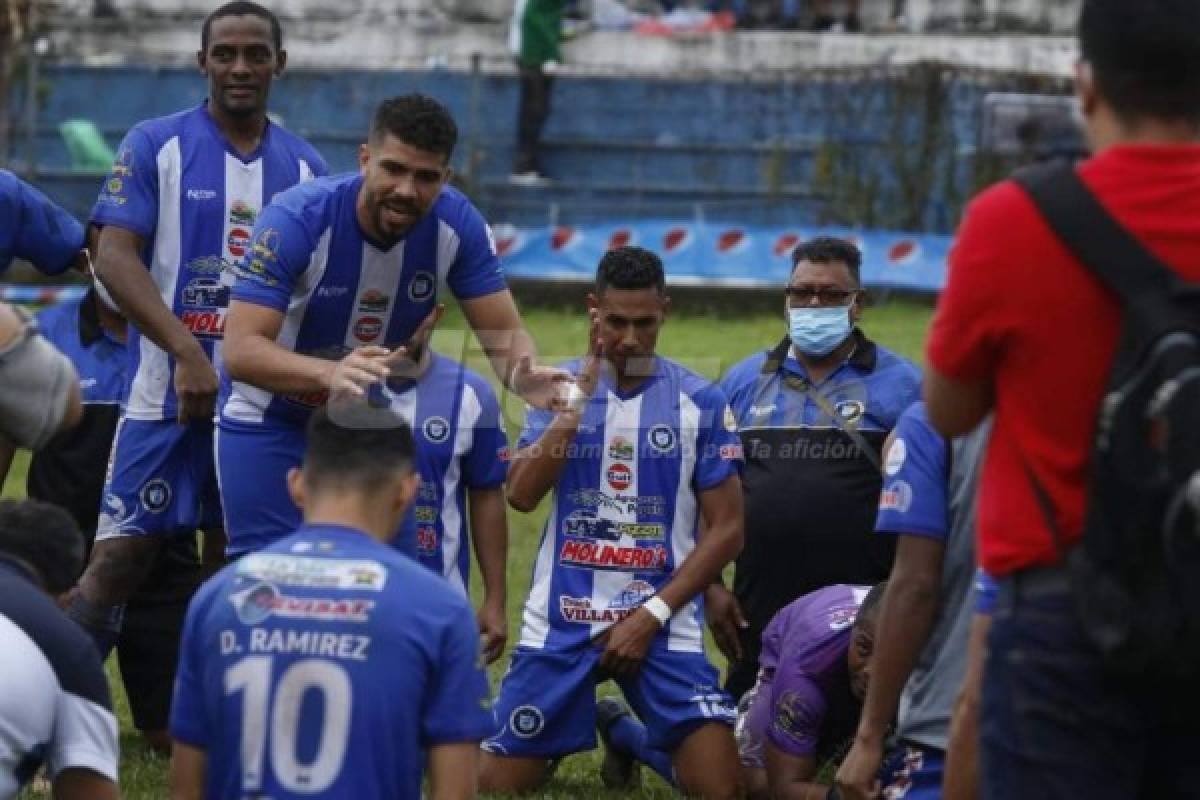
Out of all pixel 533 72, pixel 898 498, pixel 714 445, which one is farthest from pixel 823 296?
pixel 533 72

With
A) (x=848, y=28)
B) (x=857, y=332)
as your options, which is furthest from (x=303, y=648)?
(x=848, y=28)

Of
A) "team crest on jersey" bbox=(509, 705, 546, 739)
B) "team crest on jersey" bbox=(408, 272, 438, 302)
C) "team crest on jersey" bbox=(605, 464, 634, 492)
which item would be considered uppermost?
"team crest on jersey" bbox=(408, 272, 438, 302)

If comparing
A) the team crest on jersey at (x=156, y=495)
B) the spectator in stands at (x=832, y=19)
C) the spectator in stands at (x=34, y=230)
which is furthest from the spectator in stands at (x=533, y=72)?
the team crest on jersey at (x=156, y=495)

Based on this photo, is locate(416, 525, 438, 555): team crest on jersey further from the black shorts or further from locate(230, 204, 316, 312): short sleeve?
the black shorts

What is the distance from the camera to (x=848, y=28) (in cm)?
3016

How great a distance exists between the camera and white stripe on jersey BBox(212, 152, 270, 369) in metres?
8.77

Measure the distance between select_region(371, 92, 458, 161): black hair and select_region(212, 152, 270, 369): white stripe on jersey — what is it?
1.15m

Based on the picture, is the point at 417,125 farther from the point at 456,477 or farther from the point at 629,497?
the point at 629,497

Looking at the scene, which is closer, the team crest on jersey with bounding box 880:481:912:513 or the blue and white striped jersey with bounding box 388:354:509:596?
the team crest on jersey with bounding box 880:481:912:513

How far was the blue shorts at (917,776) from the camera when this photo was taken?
22.5ft

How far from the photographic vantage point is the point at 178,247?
28.8 feet

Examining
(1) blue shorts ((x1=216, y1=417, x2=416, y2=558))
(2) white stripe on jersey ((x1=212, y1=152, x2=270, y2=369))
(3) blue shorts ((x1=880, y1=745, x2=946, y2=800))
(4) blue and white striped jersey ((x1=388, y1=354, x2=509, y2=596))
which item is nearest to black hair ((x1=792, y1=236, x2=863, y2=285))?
(4) blue and white striped jersey ((x1=388, y1=354, x2=509, y2=596))

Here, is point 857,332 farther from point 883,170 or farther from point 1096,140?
point 883,170

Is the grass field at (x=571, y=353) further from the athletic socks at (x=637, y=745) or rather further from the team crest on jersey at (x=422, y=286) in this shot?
the team crest on jersey at (x=422, y=286)
